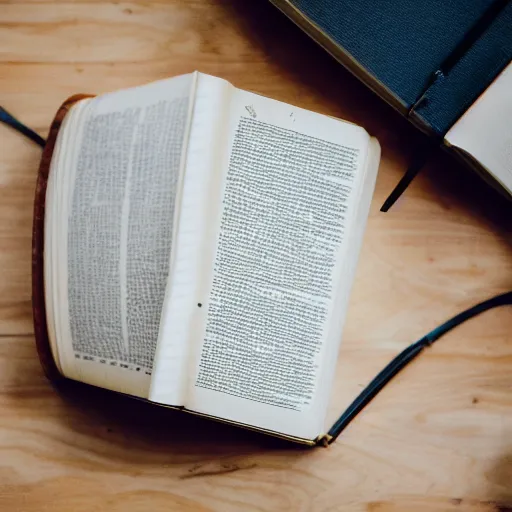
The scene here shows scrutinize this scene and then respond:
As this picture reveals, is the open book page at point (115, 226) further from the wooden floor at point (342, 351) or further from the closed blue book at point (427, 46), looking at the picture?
the closed blue book at point (427, 46)

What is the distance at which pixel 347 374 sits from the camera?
26.4 inches

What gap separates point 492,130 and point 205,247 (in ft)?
1.06

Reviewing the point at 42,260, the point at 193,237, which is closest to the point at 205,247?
the point at 193,237

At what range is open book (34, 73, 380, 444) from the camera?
1.82 feet

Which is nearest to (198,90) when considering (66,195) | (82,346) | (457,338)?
(66,195)

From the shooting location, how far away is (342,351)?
2.20ft

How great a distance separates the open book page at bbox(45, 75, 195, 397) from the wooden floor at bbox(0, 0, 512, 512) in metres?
0.09

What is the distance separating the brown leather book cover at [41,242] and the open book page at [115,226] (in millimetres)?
13

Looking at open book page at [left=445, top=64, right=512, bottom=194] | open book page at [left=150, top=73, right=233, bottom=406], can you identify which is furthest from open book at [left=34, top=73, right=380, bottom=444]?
open book page at [left=445, top=64, right=512, bottom=194]

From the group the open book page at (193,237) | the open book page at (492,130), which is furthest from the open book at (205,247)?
the open book page at (492,130)

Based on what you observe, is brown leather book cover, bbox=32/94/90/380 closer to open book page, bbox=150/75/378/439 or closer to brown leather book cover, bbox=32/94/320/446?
brown leather book cover, bbox=32/94/320/446

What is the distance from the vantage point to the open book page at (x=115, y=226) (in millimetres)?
556

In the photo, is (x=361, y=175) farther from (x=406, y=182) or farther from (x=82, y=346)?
(x=82, y=346)

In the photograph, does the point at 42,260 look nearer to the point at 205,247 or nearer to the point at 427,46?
the point at 205,247
